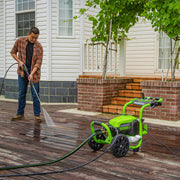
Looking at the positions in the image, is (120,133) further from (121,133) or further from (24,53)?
(24,53)

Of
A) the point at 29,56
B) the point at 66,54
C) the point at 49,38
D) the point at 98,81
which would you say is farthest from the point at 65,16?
the point at 29,56

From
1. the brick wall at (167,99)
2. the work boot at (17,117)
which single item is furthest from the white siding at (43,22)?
the brick wall at (167,99)

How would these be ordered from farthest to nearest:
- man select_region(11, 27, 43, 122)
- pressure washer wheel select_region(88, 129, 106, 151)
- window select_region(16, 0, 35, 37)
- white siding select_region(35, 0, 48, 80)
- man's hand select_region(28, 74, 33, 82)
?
window select_region(16, 0, 35, 37), white siding select_region(35, 0, 48, 80), man select_region(11, 27, 43, 122), man's hand select_region(28, 74, 33, 82), pressure washer wheel select_region(88, 129, 106, 151)

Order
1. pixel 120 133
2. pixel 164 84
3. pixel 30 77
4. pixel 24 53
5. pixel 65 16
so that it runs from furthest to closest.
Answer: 1. pixel 65 16
2. pixel 164 84
3. pixel 24 53
4. pixel 30 77
5. pixel 120 133

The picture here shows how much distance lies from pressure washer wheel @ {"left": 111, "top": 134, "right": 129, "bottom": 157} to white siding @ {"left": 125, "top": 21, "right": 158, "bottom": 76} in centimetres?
675

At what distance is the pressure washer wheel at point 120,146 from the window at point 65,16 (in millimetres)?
6686

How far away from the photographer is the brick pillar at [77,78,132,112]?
723cm

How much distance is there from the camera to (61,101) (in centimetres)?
943

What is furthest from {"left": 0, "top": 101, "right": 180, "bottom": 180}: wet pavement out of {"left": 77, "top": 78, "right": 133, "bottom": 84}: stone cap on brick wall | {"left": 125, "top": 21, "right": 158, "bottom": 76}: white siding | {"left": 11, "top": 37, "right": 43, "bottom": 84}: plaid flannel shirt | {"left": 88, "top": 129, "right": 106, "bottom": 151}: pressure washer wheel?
{"left": 125, "top": 21, "right": 158, "bottom": 76}: white siding

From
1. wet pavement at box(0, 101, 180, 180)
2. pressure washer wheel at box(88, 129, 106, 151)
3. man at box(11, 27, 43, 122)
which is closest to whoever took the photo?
wet pavement at box(0, 101, 180, 180)

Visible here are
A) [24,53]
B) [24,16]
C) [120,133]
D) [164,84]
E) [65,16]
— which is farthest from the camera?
[24,16]

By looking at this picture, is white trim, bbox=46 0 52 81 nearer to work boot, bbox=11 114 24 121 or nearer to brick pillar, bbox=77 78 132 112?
brick pillar, bbox=77 78 132 112

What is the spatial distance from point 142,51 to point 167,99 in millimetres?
4256

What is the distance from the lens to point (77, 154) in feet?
11.9
